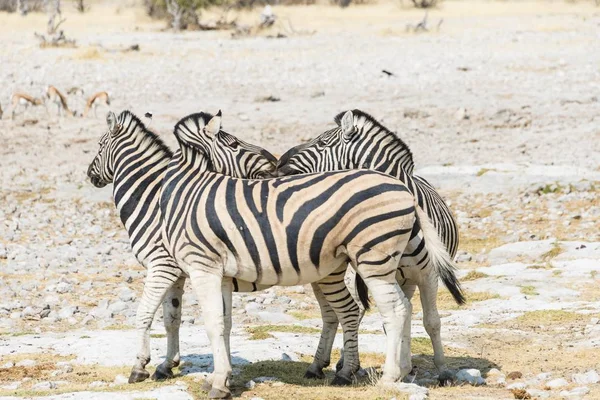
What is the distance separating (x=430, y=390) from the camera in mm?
7156

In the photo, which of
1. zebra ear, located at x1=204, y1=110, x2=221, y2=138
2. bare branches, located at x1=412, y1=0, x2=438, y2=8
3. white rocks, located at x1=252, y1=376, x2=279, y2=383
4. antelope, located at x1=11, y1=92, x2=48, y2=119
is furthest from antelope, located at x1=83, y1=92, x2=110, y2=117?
bare branches, located at x1=412, y1=0, x2=438, y2=8

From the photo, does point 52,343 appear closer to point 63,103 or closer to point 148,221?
point 148,221

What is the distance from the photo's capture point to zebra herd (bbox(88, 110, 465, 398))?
679cm

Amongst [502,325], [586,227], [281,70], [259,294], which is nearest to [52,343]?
[259,294]

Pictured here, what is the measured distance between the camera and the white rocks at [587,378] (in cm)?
713

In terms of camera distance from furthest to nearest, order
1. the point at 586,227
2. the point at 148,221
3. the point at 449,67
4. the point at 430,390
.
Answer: the point at 449,67, the point at 586,227, the point at 148,221, the point at 430,390

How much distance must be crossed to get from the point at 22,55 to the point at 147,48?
4370mm

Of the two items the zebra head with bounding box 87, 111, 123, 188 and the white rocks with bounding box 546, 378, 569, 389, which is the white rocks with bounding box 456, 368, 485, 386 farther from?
the zebra head with bounding box 87, 111, 123, 188

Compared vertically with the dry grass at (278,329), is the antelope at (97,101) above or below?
above

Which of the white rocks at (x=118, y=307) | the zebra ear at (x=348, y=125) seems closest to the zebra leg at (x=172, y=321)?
the zebra ear at (x=348, y=125)

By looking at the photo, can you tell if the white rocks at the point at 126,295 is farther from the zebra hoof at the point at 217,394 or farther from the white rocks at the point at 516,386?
the white rocks at the point at 516,386

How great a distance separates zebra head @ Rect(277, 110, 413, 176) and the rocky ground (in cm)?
150

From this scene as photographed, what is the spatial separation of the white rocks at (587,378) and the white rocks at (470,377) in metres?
0.69

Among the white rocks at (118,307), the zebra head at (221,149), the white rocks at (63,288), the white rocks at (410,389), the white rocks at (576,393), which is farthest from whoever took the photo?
the white rocks at (63,288)
